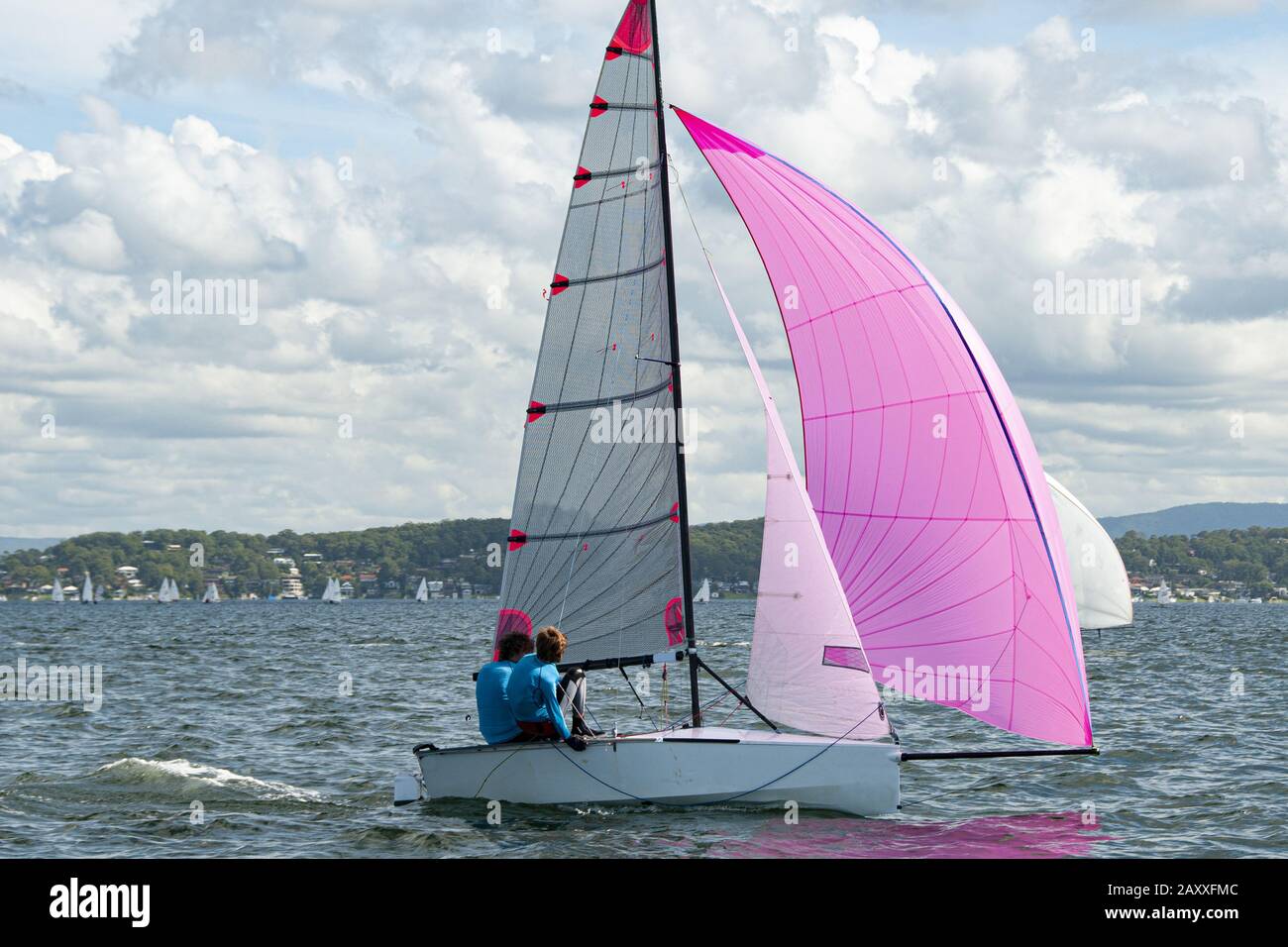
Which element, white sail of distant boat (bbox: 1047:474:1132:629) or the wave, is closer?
the wave

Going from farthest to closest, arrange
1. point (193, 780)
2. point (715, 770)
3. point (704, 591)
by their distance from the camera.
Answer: point (704, 591) < point (193, 780) < point (715, 770)

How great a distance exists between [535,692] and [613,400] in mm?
2907

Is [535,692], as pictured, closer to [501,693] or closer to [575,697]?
[501,693]

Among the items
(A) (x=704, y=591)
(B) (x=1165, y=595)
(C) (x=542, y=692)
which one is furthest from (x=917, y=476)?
(B) (x=1165, y=595)

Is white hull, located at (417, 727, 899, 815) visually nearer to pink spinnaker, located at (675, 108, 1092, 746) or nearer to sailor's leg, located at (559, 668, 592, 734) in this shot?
sailor's leg, located at (559, 668, 592, 734)

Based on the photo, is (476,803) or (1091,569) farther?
(1091,569)

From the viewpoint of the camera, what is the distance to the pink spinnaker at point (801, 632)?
474 inches

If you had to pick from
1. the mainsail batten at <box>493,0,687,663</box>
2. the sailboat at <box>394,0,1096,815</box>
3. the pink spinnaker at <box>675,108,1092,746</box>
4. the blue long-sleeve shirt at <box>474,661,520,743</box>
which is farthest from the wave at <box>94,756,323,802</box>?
the pink spinnaker at <box>675,108,1092,746</box>

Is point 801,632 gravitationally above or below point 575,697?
above

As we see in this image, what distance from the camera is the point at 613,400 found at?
44.1 feet

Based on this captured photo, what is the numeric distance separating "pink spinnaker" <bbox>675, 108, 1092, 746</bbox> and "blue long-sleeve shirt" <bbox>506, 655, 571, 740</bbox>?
9.33ft

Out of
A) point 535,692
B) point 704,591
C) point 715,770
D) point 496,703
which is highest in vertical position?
point 535,692

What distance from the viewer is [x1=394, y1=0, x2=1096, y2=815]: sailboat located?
1212 cm

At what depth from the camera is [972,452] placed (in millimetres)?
12508
